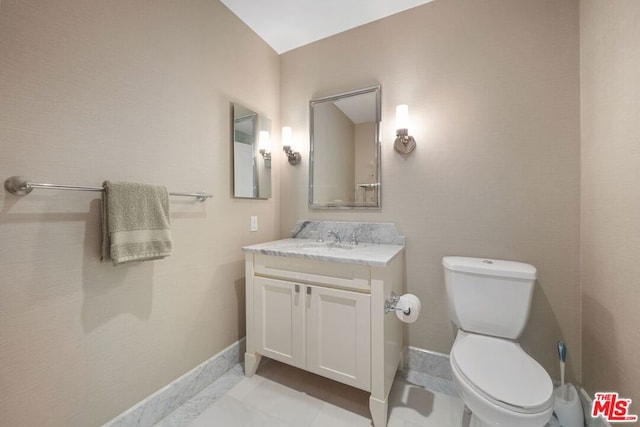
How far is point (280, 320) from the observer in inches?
59.8

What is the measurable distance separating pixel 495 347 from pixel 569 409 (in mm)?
477

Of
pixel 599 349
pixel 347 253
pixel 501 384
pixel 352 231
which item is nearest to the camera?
pixel 501 384

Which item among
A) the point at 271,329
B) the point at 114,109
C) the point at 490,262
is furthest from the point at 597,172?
the point at 114,109

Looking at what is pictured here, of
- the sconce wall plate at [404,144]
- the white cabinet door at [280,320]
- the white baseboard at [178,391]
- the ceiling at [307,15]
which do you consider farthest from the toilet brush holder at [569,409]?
the ceiling at [307,15]

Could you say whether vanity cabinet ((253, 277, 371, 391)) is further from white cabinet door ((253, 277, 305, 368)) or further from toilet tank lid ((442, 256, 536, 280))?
toilet tank lid ((442, 256, 536, 280))

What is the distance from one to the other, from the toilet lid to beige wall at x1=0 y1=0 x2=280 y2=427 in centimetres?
145

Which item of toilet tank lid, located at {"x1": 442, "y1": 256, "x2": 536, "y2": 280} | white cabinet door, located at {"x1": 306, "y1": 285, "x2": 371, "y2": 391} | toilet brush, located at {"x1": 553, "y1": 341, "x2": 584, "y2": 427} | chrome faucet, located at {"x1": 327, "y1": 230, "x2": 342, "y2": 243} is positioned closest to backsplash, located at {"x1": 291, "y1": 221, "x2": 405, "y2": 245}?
Answer: chrome faucet, located at {"x1": 327, "y1": 230, "x2": 342, "y2": 243}

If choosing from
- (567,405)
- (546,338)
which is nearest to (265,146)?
(546,338)

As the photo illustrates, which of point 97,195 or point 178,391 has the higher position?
point 97,195

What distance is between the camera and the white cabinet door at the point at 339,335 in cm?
129

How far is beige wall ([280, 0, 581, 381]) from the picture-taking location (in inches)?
54.5

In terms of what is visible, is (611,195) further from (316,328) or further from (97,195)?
(97,195)

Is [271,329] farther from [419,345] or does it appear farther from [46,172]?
[46,172]

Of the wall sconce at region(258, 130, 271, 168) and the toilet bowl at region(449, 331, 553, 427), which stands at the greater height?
the wall sconce at region(258, 130, 271, 168)
